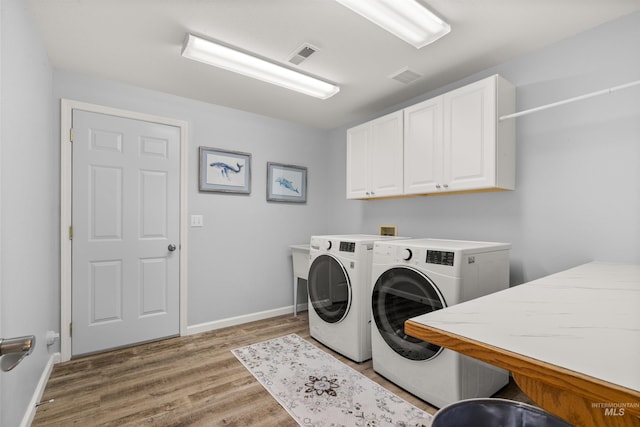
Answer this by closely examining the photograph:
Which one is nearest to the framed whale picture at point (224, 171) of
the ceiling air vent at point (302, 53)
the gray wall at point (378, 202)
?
the gray wall at point (378, 202)

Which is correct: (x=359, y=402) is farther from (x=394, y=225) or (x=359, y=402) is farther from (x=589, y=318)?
(x=394, y=225)

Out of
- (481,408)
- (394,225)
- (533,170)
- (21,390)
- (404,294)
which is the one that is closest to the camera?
(481,408)

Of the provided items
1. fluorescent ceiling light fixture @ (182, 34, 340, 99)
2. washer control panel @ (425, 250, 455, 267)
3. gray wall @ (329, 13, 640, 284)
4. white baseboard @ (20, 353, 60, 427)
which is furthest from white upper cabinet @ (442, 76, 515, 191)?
white baseboard @ (20, 353, 60, 427)

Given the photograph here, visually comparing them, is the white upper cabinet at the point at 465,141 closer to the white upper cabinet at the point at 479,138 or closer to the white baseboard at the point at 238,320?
the white upper cabinet at the point at 479,138

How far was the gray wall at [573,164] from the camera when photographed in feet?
5.66

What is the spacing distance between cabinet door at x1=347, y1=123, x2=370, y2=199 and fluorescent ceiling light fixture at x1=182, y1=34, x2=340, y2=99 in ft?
1.85

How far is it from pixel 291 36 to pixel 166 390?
8.03 feet

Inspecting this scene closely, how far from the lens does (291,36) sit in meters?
1.91

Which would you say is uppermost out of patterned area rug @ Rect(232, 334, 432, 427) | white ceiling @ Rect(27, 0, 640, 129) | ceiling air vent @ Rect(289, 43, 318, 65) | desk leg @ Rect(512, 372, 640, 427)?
white ceiling @ Rect(27, 0, 640, 129)

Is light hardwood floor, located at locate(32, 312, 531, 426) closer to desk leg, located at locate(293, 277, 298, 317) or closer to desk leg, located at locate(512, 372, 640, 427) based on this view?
desk leg, located at locate(293, 277, 298, 317)

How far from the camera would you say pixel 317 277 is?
108 inches

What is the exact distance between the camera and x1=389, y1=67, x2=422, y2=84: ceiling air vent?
237 cm

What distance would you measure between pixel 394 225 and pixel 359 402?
171cm

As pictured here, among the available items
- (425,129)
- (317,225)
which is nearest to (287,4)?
(425,129)
